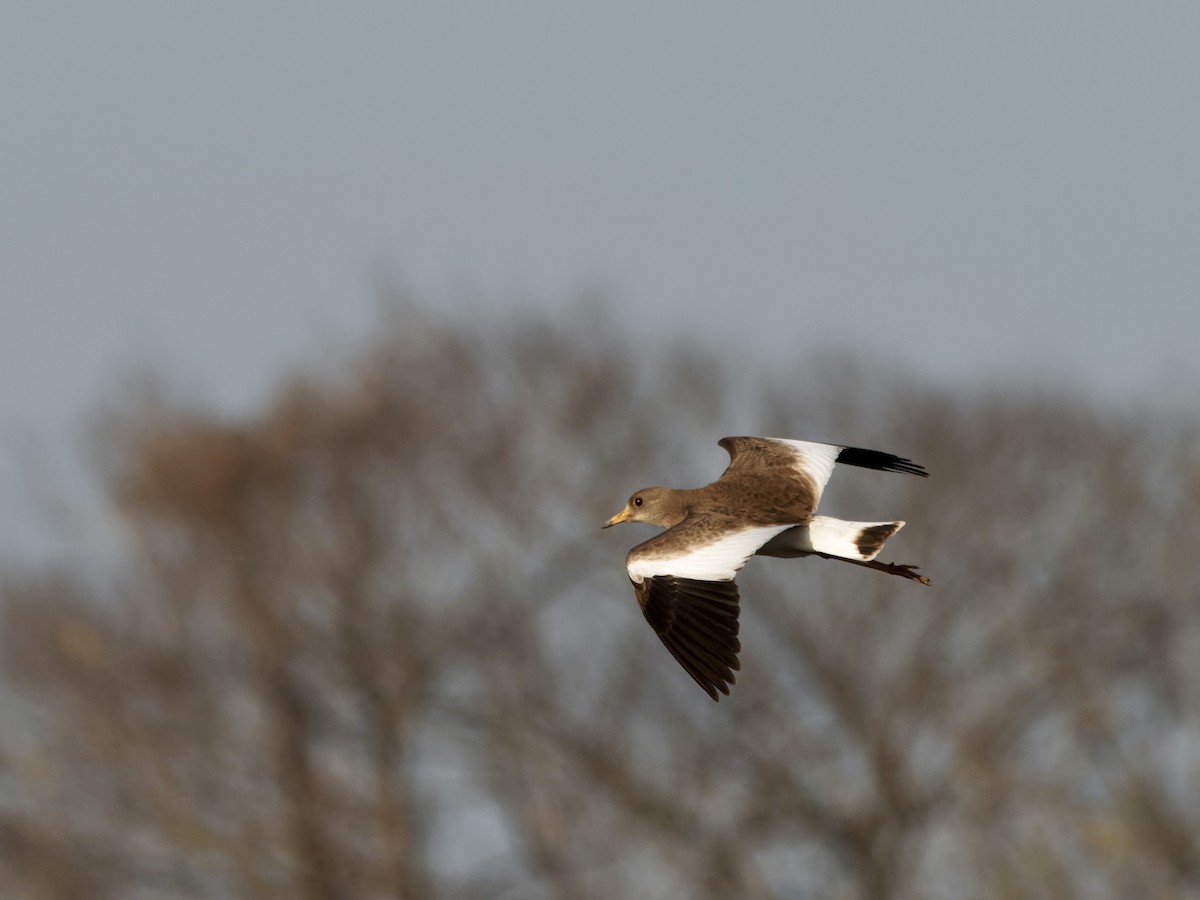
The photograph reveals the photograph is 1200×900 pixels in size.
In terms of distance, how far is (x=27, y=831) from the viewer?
24922mm

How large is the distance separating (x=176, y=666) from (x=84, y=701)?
1.34m

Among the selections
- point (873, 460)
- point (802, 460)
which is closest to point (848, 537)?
point (802, 460)

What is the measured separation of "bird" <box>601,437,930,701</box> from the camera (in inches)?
293

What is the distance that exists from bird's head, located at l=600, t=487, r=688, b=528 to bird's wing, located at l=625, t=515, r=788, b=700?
0.79m

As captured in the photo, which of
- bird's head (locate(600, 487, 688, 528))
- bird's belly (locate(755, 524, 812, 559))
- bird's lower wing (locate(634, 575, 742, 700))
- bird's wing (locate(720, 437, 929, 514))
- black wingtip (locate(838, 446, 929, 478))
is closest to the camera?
bird's lower wing (locate(634, 575, 742, 700))

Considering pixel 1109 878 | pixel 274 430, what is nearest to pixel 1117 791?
pixel 1109 878

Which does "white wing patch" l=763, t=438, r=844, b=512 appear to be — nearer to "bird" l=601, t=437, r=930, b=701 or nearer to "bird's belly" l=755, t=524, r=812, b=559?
"bird" l=601, t=437, r=930, b=701

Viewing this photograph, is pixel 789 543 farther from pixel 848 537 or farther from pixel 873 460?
pixel 873 460

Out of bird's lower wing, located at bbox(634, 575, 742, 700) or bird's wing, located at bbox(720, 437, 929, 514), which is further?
bird's wing, located at bbox(720, 437, 929, 514)

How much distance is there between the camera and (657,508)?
8.80 m

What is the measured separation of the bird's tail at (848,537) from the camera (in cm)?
785

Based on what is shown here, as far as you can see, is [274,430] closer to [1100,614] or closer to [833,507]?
[833,507]

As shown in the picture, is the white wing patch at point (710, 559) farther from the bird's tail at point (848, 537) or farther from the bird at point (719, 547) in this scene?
the bird's tail at point (848, 537)

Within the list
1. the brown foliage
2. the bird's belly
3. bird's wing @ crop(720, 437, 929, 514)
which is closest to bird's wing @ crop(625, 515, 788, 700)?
the bird's belly
